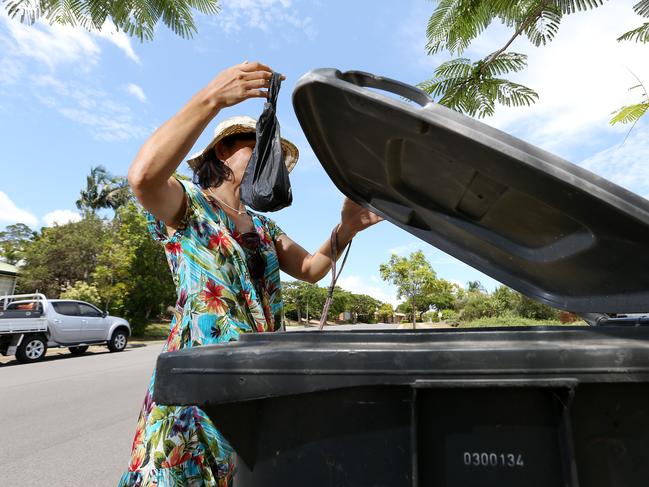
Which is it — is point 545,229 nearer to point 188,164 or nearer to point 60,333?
point 188,164

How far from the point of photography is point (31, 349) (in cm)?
1237

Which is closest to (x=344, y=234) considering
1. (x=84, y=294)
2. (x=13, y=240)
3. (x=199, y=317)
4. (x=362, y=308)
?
(x=199, y=317)

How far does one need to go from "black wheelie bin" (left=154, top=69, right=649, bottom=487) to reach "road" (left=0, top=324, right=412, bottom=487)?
0.52 metres

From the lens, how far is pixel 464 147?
1102 millimetres

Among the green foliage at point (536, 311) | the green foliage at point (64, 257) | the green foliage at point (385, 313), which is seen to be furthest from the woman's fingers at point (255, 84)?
the green foliage at point (385, 313)

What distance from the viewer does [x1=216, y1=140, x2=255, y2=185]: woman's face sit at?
1.96m

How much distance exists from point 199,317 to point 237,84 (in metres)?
0.79

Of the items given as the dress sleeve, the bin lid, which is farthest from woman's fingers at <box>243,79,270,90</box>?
the dress sleeve

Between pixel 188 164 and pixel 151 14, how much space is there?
9.86 feet

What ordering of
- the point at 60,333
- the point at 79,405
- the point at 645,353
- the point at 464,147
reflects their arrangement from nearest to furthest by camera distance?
the point at 645,353 → the point at 464,147 → the point at 79,405 → the point at 60,333

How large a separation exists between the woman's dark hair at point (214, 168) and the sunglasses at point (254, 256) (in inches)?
10.7

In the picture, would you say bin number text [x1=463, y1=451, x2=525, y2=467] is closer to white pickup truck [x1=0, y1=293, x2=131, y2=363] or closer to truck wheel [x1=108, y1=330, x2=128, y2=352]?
white pickup truck [x1=0, y1=293, x2=131, y2=363]

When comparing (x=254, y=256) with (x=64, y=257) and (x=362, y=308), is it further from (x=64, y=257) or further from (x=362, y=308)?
(x=362, y=308)

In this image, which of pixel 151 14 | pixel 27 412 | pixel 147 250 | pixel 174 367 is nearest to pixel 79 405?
pixel 27 412
